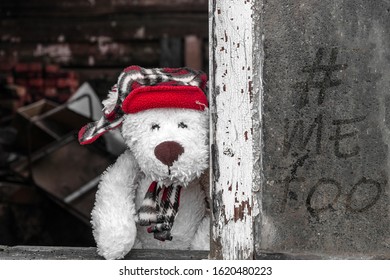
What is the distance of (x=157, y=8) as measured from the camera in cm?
562

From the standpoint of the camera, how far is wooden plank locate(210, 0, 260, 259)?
1942mm

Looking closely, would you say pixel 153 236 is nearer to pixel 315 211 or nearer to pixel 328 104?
pixel 315 211

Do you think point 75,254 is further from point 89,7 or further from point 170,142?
point 89,7

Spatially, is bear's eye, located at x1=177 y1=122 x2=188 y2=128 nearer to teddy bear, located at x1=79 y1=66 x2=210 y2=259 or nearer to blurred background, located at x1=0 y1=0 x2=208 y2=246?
teddy bear, located at x1=79 y1=66 x2=210 y2=259

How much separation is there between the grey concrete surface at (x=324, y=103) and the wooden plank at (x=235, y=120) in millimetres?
40

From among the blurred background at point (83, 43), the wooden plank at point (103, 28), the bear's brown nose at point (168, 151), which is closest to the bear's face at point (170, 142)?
the bear's brown nose at point (168, 151)

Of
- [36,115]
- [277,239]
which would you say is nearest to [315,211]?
[277,239]

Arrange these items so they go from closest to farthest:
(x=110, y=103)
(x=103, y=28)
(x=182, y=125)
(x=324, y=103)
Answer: (x=324, y=103)
(x=182, y=125)
(x=110, y=103)
(x=103, y=28)

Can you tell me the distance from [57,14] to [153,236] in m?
3.91

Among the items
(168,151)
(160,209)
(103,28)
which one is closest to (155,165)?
(168,151)

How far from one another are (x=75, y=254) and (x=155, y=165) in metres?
0.40

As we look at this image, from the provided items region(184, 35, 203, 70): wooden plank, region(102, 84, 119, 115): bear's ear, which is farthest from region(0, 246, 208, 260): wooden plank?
region(184, 35, 203, 70): wooden plank

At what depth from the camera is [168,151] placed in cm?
200

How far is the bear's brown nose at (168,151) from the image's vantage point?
200 centimetres
